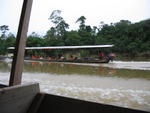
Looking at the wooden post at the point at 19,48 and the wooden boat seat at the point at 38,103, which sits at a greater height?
the wooden post at the point at 19,48

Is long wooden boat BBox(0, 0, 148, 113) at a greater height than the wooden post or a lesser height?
lesser

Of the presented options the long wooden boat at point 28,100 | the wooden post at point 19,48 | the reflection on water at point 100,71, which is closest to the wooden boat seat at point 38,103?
the long wooden boat at point 28,100

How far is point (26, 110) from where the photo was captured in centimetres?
154

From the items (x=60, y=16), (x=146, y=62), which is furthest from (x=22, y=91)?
(x=146, y=62)

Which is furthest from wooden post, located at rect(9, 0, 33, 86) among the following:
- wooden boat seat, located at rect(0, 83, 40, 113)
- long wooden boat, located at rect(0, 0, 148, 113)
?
wooden boat seat, located at rect(0, 83, 40, 113)

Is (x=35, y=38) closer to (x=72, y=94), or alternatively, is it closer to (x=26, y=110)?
(x=72, y=94)

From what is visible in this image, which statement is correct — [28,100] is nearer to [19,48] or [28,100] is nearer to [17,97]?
[17,97]

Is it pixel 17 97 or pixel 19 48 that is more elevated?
pixel 19 48

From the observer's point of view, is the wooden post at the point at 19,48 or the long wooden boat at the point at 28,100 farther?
the wooden post at the point at 19,48

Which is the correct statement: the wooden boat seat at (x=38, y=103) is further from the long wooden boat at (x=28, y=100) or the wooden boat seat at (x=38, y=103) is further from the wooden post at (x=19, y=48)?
the wooden post at (x=19, y=48)

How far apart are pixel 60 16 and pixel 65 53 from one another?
8.07 metres

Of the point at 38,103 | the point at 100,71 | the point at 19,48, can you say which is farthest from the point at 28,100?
the point at 100,71

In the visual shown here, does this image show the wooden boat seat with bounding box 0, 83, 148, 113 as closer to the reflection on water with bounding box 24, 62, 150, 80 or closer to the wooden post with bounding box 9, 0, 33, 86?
the wooden post with bounding box 9, 0, 33, 86

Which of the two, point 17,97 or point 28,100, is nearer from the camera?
point 17,97
